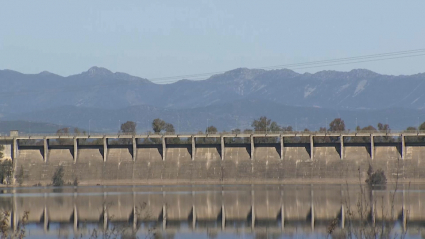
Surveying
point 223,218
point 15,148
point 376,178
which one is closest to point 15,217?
point 223,218

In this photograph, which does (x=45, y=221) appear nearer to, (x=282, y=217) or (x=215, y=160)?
(x=282, y=217)

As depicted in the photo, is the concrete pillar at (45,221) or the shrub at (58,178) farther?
the shrub at (58,178)

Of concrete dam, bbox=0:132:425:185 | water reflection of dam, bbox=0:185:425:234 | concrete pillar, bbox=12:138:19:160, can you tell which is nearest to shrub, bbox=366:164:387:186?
concrete dam, bbox=0:132:425:185

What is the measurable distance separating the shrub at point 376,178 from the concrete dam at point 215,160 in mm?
1202

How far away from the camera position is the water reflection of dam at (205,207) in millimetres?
59562

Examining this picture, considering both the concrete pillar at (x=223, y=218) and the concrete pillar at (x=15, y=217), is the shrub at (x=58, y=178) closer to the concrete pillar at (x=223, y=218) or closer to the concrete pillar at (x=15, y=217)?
the concrete pillar at (x=15, y=217)

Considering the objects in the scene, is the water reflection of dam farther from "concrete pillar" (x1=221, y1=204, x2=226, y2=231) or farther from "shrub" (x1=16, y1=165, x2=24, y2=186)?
"shrub" (x1=16, y1=165, x2=24, y2=186)

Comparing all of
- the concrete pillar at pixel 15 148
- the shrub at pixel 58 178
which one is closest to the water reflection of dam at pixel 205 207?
the shrub at pixel 58 178

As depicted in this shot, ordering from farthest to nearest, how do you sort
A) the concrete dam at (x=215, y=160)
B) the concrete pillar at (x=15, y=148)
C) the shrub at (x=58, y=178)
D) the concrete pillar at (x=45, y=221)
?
the concrete pillar at (x=15, y=148)
the shrub at (x=58, y=178)
the concrete dam at (x=215, y=160)
the concrete pillar at (x=45, y=221)

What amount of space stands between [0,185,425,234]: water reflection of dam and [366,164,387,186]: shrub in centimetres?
805

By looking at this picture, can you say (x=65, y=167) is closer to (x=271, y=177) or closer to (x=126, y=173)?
(x=126, y=173)

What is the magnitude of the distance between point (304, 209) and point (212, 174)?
40.8m

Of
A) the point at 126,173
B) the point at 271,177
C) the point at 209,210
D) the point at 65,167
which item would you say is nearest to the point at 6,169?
the point at 65,167

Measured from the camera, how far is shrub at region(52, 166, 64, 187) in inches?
4237
